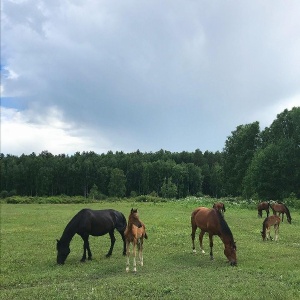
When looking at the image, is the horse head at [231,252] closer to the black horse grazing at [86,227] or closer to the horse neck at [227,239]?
the horse neck at [227,239]

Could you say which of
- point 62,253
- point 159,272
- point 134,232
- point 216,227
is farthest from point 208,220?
point 62,253

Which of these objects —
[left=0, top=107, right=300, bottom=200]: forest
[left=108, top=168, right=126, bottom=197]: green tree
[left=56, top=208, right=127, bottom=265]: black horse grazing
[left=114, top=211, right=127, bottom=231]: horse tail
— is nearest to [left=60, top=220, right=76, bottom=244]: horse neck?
[left=56, top=208, right=127, bottom=265]: black horse grazing

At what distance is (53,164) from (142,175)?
29.4 metres

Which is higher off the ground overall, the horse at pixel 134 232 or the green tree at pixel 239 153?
the green tree at pixel 239 153

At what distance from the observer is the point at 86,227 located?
14992 millimetres

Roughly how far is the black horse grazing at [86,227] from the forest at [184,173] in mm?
40369

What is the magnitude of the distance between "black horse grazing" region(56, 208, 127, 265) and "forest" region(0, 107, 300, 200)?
40369 mm

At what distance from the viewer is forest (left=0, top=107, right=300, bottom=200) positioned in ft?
172

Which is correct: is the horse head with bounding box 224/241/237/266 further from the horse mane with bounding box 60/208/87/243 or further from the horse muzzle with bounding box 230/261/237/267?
the horse mane with bounding box 60/208/87/243

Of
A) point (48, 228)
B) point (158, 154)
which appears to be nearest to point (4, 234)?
point (48, 228)

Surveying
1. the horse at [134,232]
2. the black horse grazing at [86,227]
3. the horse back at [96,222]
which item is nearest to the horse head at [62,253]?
the black horse grazing at [86,227]

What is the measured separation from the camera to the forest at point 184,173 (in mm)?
52500

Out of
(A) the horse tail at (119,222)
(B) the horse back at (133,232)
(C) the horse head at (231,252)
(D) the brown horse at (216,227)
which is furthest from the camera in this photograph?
(A) the horse tail at (119,222)

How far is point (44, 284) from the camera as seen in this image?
11320mm
